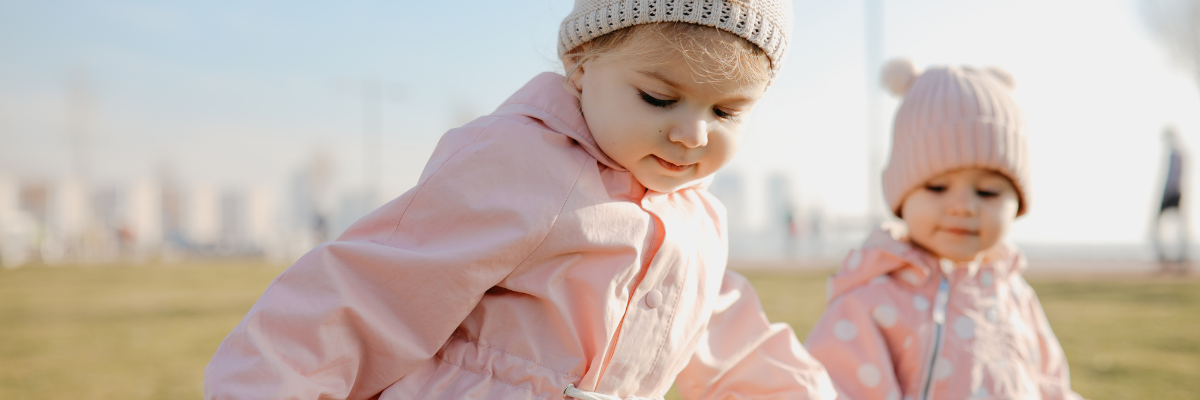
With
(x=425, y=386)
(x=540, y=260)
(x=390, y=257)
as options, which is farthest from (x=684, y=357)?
(x=390, y=257)

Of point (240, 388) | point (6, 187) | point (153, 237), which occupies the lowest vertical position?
point (153, 237)

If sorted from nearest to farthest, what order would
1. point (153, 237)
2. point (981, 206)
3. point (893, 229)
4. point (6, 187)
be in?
point (981, 206)
point (893, 229)
point (6, 187)
point (153, 237)

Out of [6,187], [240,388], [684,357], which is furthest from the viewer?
[6,187]

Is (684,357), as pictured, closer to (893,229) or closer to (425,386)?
(425,386)

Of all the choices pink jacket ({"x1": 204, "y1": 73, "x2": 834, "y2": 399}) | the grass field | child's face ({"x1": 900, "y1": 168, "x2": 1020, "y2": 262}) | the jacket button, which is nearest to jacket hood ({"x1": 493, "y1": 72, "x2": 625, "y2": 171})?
pink jacket ({"x1": 204, "y1": 73, "x2": 834, "y2": 399})

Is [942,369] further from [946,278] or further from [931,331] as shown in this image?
[946,278]

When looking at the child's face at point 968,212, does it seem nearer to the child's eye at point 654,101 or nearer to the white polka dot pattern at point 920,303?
the white polka dot pattern at point 920,303

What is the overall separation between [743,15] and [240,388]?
1.01 metres

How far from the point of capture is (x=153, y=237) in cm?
4525

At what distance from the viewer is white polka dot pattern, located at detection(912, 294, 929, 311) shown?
7.11 feet

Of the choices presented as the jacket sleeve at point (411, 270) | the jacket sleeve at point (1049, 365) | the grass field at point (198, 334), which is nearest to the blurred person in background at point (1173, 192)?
the grass field at point (198, 334)

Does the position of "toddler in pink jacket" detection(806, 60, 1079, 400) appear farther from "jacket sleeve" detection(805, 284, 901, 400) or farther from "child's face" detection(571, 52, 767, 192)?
"child's face" detection(571, 52, 767, 192)

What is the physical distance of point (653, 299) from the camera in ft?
4.59

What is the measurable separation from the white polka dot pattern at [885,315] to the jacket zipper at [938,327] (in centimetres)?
12
